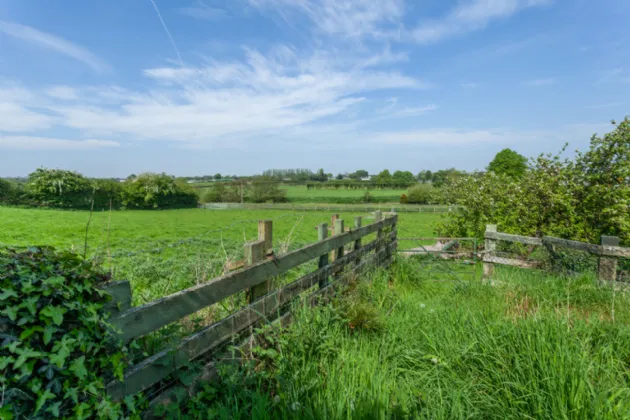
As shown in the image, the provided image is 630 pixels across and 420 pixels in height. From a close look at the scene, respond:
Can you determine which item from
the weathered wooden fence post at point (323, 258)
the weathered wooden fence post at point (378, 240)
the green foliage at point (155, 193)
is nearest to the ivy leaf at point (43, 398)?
the weathered wooden fence post at point (323, 258)

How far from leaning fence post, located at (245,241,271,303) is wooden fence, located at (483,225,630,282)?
→ 19.0ft

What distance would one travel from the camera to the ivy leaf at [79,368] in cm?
143

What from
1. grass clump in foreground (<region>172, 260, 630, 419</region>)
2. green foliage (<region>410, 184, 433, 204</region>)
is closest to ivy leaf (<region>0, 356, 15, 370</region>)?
grass clump in foreground (<region>172, 260, 630, 419</region>)

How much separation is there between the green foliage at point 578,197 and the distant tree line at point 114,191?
133 feet

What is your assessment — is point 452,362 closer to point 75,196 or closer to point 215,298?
point 215,298

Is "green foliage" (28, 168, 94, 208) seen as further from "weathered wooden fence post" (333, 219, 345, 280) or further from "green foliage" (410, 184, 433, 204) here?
"green foliage" (410, 184, 433, 204)

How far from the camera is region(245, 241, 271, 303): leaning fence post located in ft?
9.69

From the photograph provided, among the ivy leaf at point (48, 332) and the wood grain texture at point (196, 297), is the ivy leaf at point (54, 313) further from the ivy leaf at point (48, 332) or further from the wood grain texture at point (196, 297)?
the wood grain texture at point (196, 297)

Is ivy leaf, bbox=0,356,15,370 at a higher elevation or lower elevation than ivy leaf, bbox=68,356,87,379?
higher

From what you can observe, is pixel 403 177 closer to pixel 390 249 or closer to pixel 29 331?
pixel 390 249

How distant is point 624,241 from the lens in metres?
8.34

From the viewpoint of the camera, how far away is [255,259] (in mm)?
3020

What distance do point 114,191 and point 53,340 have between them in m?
57.0

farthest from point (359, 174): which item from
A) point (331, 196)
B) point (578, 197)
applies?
point (578, 197)
